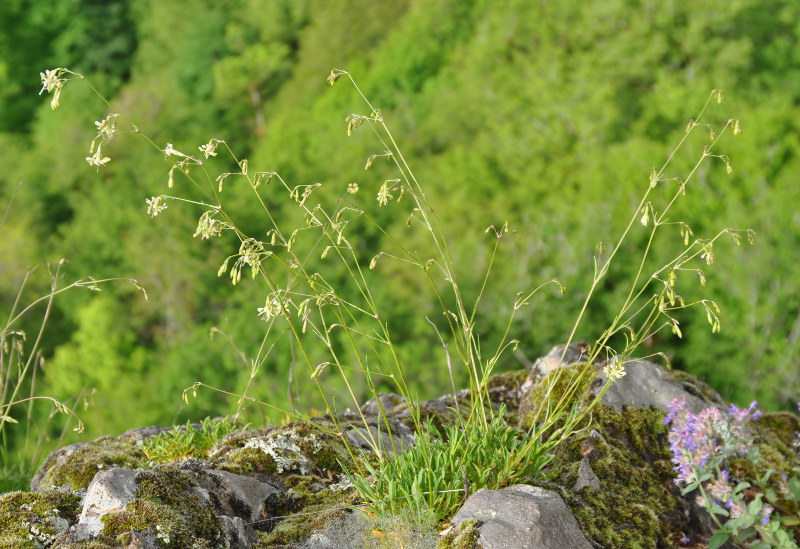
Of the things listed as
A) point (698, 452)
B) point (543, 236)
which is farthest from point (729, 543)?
point (543, 236)

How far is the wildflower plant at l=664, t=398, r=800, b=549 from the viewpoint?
3.37 m

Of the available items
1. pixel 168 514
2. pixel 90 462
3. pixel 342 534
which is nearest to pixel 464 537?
pixel 342 534

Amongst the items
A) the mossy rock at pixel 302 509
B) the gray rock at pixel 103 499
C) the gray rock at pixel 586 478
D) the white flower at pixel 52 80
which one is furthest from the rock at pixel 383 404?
the white flower at pixel 52 80

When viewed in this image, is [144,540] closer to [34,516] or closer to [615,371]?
[34,516]

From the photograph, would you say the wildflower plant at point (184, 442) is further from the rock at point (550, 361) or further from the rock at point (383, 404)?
the rock at point (550, 361)

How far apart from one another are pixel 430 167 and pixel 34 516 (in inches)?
1535

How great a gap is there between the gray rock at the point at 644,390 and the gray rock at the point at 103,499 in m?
2.25

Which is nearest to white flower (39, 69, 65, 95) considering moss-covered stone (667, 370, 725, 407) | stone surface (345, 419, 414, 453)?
stone surface (345, 419, 414, 453)

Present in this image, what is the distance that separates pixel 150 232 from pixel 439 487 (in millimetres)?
41175

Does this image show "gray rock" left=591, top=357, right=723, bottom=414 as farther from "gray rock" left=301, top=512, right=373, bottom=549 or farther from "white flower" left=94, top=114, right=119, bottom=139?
"white flower" left=94, top=114, right=119, bottom=139

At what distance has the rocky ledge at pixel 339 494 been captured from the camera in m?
3.11

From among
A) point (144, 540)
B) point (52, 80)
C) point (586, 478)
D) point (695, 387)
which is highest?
point (52, 80)

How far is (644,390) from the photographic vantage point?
174 inches

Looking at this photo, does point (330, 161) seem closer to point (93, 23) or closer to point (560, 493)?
point (93, 23)
